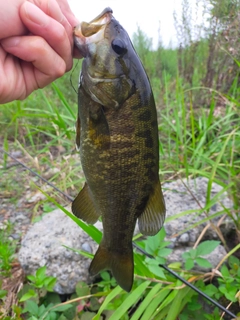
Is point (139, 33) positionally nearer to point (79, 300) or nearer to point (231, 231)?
point (231, 231)

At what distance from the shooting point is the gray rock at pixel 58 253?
6.20 ft

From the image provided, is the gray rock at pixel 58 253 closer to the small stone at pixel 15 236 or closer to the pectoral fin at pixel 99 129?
the small stone at pixel 15 236

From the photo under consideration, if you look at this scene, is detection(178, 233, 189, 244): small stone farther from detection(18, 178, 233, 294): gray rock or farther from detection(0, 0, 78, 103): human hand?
detection(0, 0, 78, 103): human hand

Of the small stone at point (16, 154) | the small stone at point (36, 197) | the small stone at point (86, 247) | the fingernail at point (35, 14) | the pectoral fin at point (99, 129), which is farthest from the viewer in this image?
the small stone at point (16, 154)

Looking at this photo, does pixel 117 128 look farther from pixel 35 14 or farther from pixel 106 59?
pixel 35 14

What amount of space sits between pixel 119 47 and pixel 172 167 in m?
1.36

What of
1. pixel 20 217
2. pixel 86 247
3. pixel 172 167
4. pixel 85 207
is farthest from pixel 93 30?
pixel 20 217

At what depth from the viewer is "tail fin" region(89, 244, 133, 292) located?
136 centimetres

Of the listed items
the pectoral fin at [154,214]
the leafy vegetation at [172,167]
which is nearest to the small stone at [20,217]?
the leafy vegetation at [172,167]

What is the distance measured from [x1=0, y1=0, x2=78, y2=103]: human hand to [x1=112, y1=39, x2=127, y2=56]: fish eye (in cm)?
17

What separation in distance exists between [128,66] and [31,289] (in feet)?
4.20

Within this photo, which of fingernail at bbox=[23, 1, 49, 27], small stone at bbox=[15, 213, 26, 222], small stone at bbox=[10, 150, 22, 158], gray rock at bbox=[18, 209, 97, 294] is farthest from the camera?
small stone at bbox=[10, 150, 22, 158]

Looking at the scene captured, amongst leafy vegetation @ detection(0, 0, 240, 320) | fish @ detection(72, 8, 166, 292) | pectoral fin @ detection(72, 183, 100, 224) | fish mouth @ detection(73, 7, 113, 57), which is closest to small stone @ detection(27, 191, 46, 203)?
leafy vegetation @ detection(0, 0, 240, 320)

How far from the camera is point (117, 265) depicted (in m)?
1.39
